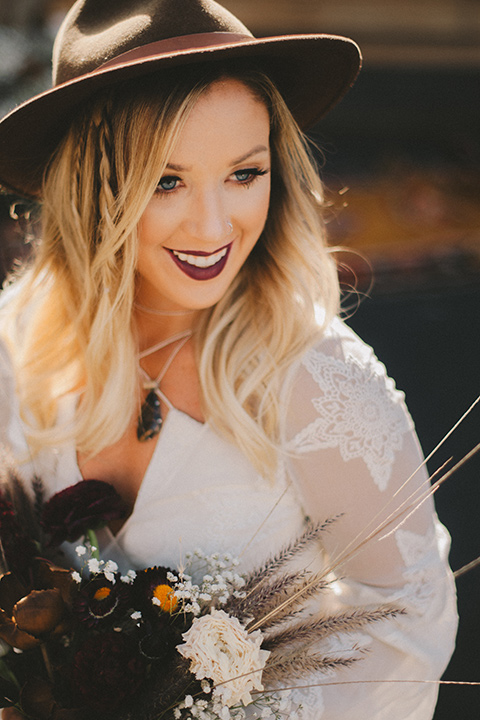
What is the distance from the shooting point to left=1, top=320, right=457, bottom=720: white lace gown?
1.11 m

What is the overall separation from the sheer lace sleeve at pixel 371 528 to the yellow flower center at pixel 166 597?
311 mm

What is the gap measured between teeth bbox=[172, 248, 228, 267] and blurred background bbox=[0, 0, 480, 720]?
6.63 ft

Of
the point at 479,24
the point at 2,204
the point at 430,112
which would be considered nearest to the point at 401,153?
the point at 430,112

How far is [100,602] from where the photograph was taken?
3.02 ft

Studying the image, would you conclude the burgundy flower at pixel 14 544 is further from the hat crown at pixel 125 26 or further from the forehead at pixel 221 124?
the hat crown at pixel 125 26

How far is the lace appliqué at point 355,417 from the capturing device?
3.70 feet

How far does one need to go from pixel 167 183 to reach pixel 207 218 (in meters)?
0.10

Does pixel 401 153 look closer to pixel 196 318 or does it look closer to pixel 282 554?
pixel 196 318

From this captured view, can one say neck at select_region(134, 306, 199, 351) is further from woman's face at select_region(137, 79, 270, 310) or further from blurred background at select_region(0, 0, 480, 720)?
blurred background at select_region(0, 0, 480, 720)

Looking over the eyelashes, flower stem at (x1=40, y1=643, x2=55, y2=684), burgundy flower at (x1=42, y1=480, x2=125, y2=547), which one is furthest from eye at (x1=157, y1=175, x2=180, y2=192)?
flower stem at (x1=40, y1=643, x2=55, y2=684)

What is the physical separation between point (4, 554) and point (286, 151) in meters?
0.90

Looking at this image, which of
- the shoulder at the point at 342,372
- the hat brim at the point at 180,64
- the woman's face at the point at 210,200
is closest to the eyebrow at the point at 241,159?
the woman's face at the point at 210,200

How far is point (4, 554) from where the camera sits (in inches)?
39.4

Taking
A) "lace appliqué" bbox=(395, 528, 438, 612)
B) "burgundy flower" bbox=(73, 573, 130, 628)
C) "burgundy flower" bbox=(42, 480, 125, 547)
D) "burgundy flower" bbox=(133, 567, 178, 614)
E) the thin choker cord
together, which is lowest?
"lace appliqué" bbox=(395, 528, 438, 612)
